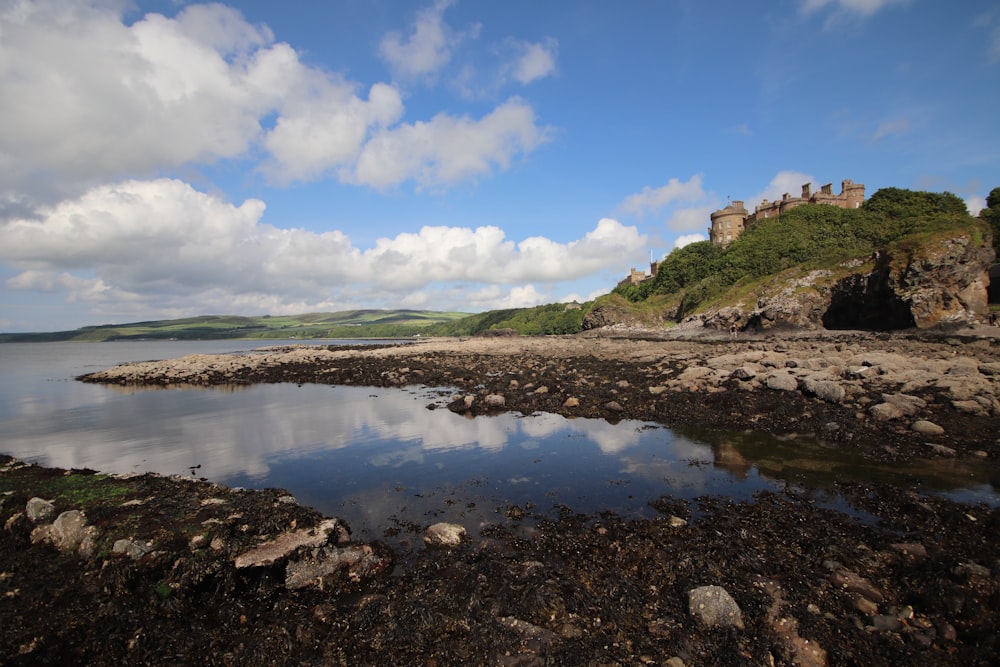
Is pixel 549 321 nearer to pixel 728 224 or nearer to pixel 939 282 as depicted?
pixel 728 224

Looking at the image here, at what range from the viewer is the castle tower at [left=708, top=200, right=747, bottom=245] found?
402 ft

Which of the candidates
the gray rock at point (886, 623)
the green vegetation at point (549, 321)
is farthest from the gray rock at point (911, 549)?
the green vegetation at point (549, 321)

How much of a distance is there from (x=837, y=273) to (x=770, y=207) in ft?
219

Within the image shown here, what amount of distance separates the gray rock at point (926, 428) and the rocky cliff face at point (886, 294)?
44615 mm

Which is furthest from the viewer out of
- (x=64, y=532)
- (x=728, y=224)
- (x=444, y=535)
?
(x=728, y=224)

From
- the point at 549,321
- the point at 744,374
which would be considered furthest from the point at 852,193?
the point at 744,374

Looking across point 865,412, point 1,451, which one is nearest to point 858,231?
point 865,412

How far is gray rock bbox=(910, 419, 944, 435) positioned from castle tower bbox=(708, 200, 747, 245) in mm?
122568

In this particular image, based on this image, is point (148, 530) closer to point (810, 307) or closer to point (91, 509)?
point (91, 509)

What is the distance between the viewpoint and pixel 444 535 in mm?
7855

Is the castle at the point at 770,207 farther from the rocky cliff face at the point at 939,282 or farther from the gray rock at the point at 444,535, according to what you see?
the gray rock at the point at 444,535

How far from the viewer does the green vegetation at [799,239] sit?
84125 mm

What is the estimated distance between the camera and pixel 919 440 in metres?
12.5

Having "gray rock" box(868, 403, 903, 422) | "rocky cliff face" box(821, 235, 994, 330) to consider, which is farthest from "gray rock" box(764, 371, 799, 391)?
"rocky cliff face" box(821, 235, 994, 330)
